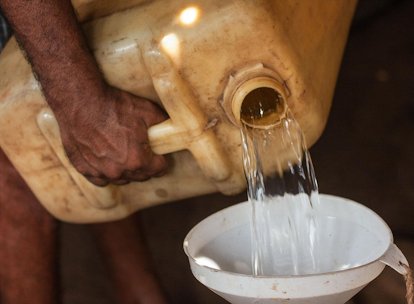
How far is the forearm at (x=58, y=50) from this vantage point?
4.19ft

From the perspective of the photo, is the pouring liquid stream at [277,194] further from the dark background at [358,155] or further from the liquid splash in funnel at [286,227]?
the dark background at [358,155]

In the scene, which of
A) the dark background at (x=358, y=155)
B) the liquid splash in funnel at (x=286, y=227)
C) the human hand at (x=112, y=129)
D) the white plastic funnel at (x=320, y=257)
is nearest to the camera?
the white plastic funnel at (x=320, y=257)

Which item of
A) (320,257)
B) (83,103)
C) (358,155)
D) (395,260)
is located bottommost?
(358,155)

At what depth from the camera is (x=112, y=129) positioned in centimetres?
131

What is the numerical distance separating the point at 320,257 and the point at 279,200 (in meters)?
0.11

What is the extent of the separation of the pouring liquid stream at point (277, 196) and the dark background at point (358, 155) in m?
0.77

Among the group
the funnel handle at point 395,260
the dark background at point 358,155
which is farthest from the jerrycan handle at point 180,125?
the dark background at point 358,155

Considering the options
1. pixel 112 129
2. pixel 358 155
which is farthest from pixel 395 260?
pixel 358 155

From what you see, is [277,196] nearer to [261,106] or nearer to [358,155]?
[261,106]

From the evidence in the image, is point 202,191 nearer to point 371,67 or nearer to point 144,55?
point 144,55

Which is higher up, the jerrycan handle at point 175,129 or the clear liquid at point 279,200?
the jerrycan handle at point 175,129

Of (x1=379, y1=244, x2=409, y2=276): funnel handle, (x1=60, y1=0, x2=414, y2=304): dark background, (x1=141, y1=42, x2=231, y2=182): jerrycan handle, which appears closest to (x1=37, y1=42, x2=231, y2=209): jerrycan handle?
(x1=141, y1=42, x2=231, y2=182): jerrycan handle

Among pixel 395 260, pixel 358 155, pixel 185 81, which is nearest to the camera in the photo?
pixel 395 260

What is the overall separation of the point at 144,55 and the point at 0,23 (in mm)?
573
